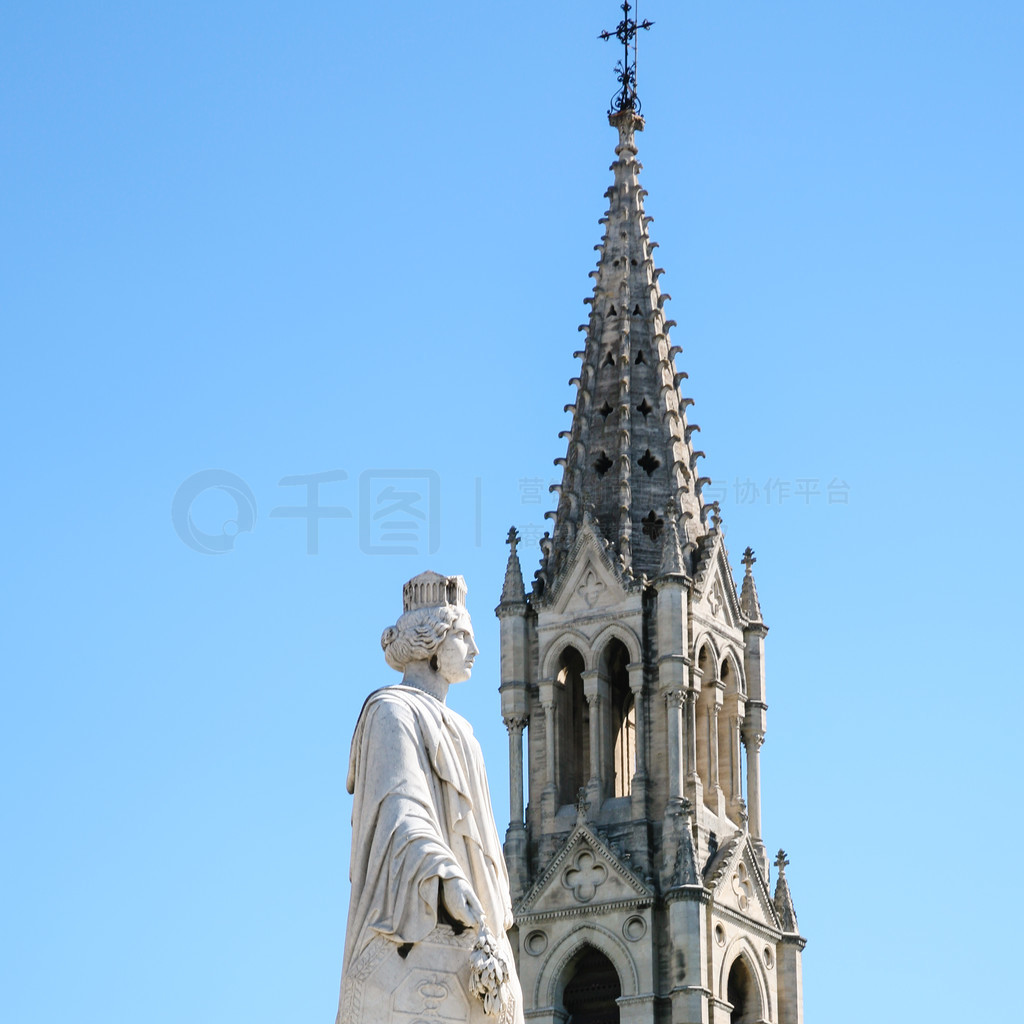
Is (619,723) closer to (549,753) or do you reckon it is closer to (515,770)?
(549,753)

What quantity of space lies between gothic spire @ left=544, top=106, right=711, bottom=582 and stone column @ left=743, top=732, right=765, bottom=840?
4.52 metres

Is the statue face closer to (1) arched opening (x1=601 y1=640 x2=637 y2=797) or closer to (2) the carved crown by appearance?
Answer: (2) the carved crown

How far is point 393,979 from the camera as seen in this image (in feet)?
49.2

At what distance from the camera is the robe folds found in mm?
15141

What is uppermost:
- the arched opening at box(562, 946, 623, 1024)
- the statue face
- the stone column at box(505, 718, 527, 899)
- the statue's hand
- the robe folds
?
the stone column at box(505, 718, 527, 899)

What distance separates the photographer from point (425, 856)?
599 inches

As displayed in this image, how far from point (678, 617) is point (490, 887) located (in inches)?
1850

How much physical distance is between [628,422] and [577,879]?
11.4 metres

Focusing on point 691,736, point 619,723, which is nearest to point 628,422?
point 619,723

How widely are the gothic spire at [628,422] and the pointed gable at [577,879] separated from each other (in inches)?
252

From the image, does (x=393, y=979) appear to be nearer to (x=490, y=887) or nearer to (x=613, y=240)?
(x=490, y=887)

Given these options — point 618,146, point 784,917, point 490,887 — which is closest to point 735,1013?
point 784,917

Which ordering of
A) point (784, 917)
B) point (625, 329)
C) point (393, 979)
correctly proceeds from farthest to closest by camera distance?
point (625, 329), point (784, 917), point (393, 979)

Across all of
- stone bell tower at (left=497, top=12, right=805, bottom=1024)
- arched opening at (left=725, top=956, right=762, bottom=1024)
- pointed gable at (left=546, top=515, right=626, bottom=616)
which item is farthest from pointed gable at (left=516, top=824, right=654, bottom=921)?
pointed gable at (left=546, top=515, right=626, bottom=616)
